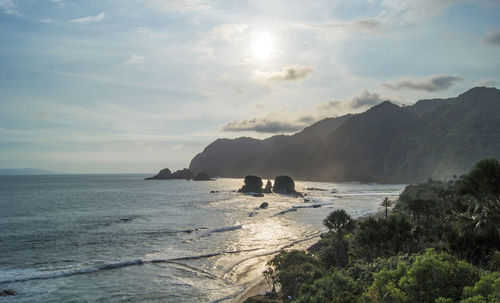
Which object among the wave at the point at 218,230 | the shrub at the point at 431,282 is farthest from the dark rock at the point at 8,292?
the shrub at the point at 431,282

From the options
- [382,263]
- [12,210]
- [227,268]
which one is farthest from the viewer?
[12,210]

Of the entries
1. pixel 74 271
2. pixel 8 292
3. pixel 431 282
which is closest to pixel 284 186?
pixel 74 271

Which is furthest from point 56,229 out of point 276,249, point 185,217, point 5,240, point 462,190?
point 462,190

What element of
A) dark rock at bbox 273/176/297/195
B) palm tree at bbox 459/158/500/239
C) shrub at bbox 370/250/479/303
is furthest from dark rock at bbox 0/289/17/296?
dark rock at bbox 273/176/297/195

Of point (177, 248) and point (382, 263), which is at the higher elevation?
point (382, 263)

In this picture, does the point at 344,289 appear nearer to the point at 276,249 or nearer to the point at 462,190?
the point at 462,190

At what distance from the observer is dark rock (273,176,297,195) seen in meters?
168

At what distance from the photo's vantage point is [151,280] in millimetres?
34750

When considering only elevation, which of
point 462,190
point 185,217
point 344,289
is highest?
point 462,190

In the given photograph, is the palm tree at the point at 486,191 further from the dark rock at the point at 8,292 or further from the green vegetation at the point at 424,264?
the dark rock at the point at 8,292

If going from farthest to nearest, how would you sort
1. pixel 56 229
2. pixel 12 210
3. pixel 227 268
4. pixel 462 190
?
pixel 12 210 < pixel 56 229 < pixel 227 268 < pixel 462 190

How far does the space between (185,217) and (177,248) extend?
3249cm

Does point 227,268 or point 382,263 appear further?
point 227,268

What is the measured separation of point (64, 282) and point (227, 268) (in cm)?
1748
